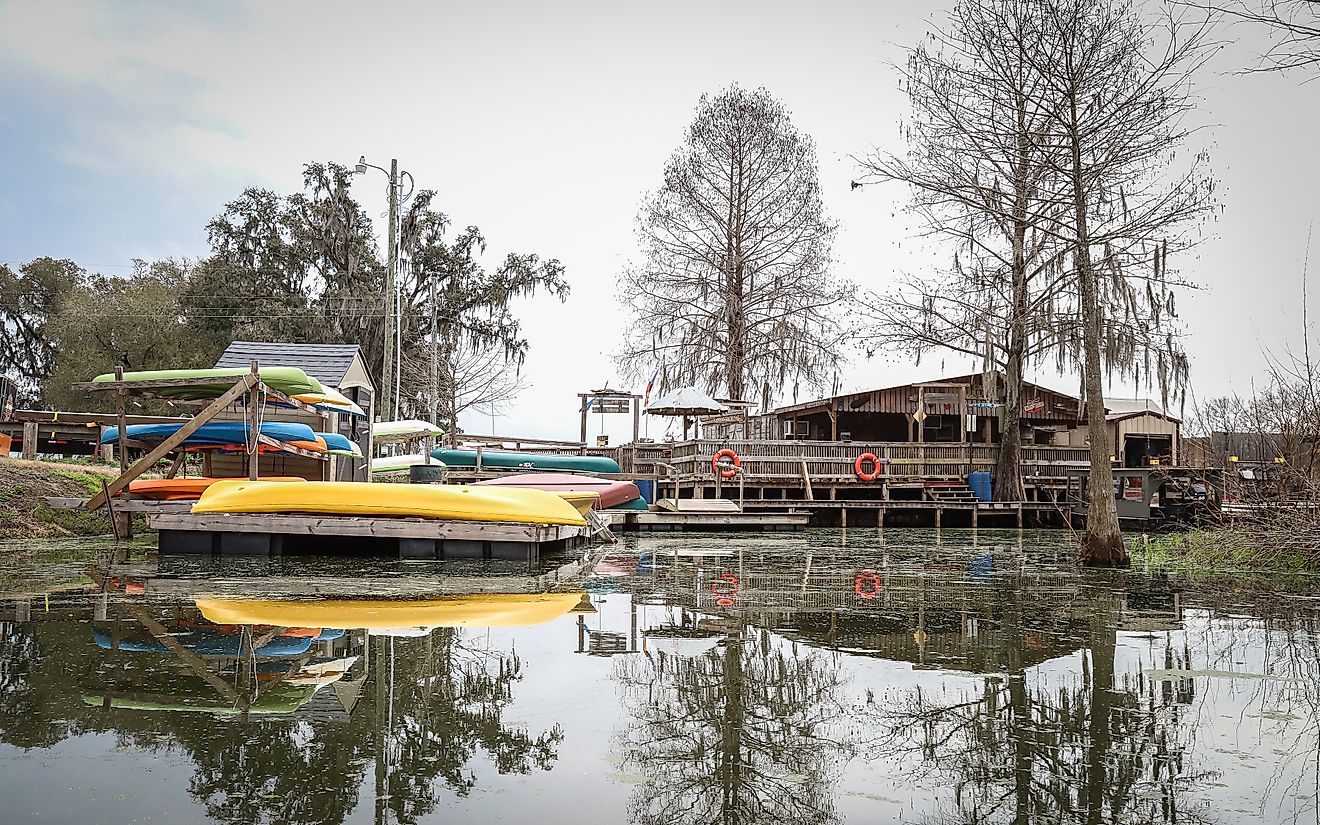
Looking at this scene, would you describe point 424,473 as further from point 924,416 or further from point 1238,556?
point 924,416

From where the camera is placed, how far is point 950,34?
11.9m

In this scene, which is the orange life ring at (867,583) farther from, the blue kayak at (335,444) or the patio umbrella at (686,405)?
the patio umbrella at (686,405)

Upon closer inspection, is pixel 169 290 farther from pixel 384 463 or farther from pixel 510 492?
pixel 510 492

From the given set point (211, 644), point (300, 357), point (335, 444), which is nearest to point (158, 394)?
point (335, 444)

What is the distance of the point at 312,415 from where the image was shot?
53.8 feet

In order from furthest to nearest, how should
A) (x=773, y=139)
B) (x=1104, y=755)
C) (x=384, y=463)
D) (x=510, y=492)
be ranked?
(x=773, y=139), (x=384, y=463), (x=510, y=492), (x=1104, y=755)

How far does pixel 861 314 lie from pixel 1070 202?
1026 cm

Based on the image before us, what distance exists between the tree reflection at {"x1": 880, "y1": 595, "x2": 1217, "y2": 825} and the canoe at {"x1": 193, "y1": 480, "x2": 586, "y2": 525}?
6377 mm

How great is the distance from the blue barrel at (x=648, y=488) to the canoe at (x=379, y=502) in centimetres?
1183

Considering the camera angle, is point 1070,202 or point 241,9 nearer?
point 1070,202

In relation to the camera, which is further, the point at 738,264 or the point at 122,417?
the point at 738,264

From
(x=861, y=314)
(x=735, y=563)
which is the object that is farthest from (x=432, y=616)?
(x=861, y=314)

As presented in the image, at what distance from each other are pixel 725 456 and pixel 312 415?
10078 millimetres

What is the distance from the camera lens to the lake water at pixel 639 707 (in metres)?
2.78
